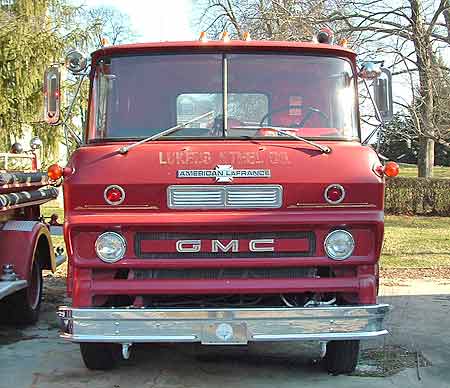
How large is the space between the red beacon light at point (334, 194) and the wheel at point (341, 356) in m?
1.15

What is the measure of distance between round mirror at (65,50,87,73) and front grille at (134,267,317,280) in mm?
1700

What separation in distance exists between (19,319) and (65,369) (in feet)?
6.03

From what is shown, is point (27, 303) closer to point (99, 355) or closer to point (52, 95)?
point (99, 355)

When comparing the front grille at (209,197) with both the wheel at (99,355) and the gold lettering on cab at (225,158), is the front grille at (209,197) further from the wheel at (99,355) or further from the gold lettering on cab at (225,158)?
the wheel at (99,355)

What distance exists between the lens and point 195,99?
5543 mm

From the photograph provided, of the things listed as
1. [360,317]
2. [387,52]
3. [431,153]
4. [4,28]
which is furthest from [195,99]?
[431,153]

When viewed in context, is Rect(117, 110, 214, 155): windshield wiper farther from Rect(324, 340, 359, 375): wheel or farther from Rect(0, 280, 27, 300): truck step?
Rect(0, 280, 27, 300): truck step

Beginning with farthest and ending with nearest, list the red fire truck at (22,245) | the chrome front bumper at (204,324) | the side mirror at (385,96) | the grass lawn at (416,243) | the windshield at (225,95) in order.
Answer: the grass lawn at (416,243) < the red fire truck at (22,245) < the side mirror at (385,96) < the windshield at (225,95) < the chrome front bumper at (204,324)

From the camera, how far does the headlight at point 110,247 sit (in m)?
5.04

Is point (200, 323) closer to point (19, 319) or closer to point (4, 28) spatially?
point (19, 319)

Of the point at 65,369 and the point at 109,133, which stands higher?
the point at 109,133

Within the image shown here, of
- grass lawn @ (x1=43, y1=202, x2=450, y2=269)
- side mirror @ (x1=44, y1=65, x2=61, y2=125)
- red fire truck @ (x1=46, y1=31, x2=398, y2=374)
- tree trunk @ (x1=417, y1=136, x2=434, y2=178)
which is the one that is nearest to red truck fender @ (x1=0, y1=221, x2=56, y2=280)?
side mirror @ (x1=44, y1=65, x2=61, y2=125)

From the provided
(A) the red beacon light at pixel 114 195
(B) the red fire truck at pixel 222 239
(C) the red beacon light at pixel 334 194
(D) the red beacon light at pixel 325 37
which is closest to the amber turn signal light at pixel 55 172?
(B) the red fire truck at pixel 222 239

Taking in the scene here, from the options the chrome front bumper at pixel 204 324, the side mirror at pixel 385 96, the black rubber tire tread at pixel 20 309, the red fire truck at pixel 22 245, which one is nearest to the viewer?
the chrome front bumper at pixel 204 324
